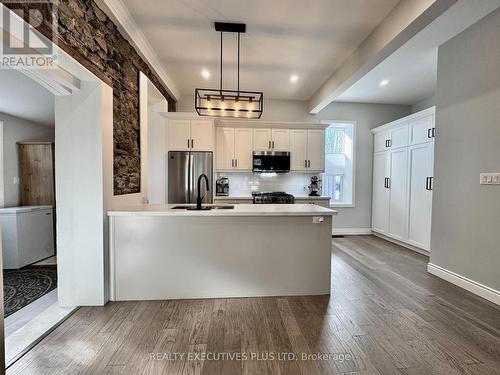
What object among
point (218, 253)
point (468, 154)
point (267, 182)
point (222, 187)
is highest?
point (468, 154)

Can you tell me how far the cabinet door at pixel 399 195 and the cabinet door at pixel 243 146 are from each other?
113 inches

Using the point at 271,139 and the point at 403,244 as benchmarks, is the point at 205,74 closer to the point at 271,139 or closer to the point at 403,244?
the point at 271,139

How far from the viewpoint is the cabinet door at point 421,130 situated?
4016 mm

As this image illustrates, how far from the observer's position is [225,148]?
4.96 metres

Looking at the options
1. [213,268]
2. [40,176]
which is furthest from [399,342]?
[40,176]

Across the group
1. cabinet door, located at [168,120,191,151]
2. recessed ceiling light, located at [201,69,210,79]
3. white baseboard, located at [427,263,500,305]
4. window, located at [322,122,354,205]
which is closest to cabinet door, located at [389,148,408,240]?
window, located at [322,122,354,205]

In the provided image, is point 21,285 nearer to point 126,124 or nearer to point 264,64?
point 126,124

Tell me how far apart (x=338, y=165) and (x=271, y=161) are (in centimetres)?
174

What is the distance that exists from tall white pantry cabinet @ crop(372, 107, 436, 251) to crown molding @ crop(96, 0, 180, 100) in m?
4.16

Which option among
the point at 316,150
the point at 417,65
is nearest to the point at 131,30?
the point at 316,150

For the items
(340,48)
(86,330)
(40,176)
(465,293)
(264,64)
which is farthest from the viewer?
(40,176)

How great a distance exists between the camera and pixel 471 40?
2.86 metres

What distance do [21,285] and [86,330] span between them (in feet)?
5.12

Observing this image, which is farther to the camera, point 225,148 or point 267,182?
point 267,182
